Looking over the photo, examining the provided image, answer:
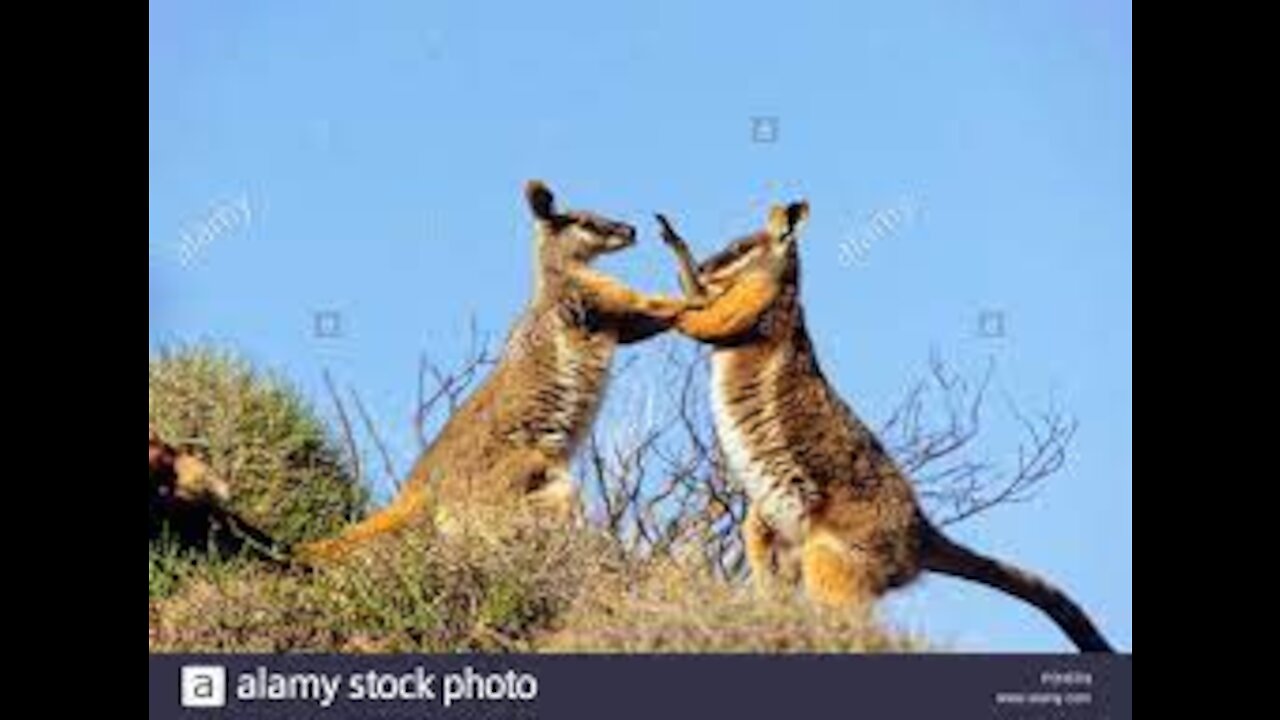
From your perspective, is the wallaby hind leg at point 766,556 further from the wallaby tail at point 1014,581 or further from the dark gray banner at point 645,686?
the dark gray banner at point 645,686

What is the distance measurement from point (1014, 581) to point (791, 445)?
3.04 feet

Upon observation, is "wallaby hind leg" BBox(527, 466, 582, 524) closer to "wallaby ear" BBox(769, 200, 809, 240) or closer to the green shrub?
the green shrub

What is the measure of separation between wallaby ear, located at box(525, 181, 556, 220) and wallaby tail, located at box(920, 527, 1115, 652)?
1781 millimetres

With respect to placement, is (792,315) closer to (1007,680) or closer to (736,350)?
(736,350)

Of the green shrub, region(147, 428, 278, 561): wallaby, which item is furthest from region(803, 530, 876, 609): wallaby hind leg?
region(147, 428, 278, 561): wallaby

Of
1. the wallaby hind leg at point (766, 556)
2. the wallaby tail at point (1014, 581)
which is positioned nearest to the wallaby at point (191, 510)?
the wallaby hind leg at point (766, 556)

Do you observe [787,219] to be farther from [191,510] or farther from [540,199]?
[191,510]

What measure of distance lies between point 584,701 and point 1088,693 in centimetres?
174

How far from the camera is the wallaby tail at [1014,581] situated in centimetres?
1170

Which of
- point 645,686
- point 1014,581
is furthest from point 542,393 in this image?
point 1014,581

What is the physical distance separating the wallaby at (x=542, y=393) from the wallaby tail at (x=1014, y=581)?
1.30 m

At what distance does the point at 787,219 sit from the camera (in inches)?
476

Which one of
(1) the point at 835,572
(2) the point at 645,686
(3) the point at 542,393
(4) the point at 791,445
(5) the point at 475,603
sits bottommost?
(2) the point at 645,686

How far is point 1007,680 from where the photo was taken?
11.4 metres
